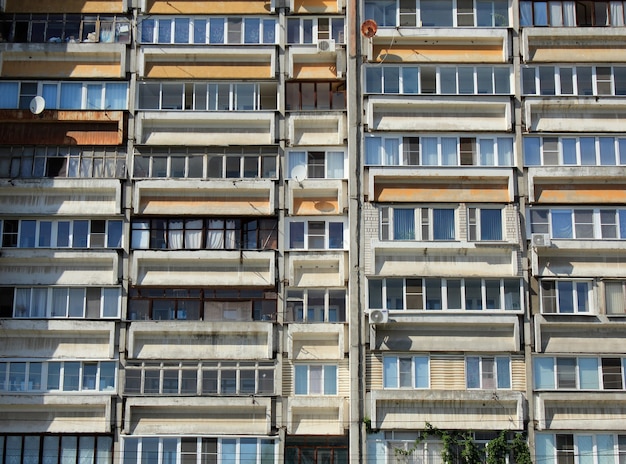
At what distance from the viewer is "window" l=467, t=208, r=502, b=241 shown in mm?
37906

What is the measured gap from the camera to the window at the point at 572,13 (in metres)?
40.4

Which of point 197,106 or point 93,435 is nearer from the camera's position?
point 93,435

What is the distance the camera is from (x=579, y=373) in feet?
121

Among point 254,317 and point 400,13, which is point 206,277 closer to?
point 254,317

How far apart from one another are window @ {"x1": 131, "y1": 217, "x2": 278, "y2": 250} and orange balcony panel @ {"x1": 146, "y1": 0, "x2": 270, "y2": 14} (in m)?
9.04

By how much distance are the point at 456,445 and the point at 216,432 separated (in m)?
9.11

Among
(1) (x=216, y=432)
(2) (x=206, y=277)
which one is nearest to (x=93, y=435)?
(1) (x=216, y=432)

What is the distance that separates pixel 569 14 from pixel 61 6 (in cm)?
2157

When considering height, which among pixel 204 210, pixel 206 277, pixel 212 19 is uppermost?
pixel 212 19

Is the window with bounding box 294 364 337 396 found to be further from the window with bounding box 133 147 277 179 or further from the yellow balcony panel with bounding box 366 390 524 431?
the window with bounding box 133 147 277 179

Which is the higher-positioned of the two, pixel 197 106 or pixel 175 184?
pixel 197 106

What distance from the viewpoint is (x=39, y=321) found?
122ft

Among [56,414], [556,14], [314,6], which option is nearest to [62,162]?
[56,414]

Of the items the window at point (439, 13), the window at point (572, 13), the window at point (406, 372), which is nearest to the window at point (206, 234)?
the window at point (406, 372)
